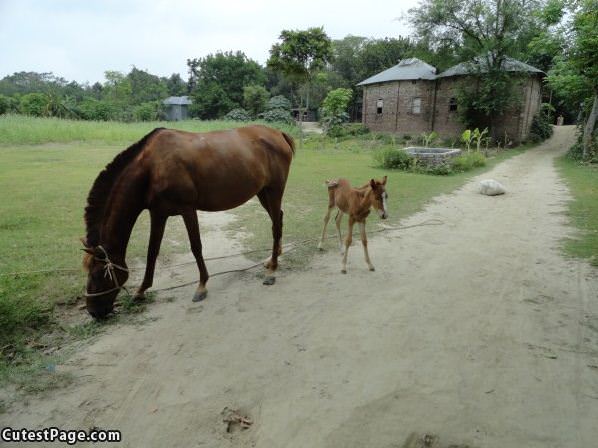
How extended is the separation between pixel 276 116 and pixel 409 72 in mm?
15322

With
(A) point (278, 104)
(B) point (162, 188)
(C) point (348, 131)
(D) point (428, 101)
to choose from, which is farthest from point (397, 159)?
(A) point (278, 104)

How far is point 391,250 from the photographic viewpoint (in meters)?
6.52

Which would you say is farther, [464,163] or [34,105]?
[34,105]

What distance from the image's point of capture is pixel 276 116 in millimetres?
42000

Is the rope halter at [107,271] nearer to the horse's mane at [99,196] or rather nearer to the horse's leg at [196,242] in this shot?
the horse's mane at [99,196]

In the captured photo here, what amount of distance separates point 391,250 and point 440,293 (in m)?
1.74

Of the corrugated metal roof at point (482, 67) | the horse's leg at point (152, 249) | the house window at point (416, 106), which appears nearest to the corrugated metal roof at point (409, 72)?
the house window at point (416, 106)

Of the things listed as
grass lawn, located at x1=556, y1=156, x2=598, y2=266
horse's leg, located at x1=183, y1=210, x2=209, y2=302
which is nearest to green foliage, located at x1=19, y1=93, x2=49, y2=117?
horse's leg, located at x1=183, y1=210, x2=209, y2=302

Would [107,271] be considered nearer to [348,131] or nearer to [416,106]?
[416,106]

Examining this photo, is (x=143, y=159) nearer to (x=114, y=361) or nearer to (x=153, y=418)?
(x=114, y=361)

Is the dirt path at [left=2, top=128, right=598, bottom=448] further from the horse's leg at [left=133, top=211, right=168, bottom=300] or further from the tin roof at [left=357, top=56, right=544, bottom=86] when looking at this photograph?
the tin roof at [left=357, top=56, right=544, bottom=86]

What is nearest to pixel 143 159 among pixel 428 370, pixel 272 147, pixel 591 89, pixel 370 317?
pixel 272 147

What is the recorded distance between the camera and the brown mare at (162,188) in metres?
4.02

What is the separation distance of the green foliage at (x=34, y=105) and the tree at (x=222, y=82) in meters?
16.2
